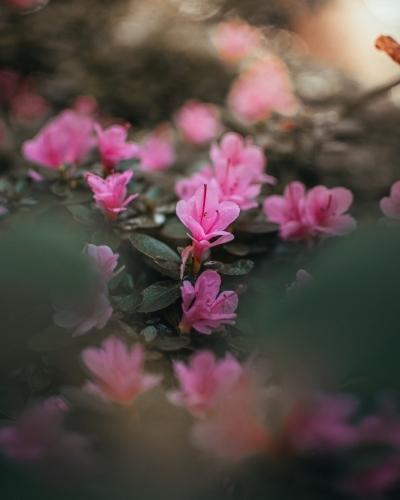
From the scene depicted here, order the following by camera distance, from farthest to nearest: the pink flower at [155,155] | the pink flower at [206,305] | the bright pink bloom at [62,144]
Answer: the pink flower at [155,155] < the bright pink bloom at [62,144] < the pink flower at [206,305]

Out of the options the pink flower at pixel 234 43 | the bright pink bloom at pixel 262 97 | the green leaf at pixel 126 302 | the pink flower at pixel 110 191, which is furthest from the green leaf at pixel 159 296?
the pink flower at pixel 234 43

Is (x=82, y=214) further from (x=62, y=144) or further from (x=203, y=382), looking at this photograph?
(x=203, y=382)

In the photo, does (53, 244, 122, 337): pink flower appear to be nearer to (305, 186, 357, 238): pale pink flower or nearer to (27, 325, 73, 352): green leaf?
(27, 325, 73, 352): green leaf

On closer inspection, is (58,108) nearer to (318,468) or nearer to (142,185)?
(142,185)

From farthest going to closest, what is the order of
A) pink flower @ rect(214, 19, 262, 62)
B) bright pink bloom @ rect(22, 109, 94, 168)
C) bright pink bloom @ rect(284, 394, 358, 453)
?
1. pink flower @ rect(214, 19, 262, 62)
2. bright pink bloom @ rect(22, 109, 94, 168)
3. bright pink bloom @ rect(284, 394, 358, 453)

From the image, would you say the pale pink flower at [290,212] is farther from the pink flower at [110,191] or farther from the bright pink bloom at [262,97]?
the bright pink bloom at [262,97]

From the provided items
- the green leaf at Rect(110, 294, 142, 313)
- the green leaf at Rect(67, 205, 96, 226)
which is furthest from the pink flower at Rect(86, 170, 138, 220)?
the green leaf at Rect(110, 294, 142, 313)
